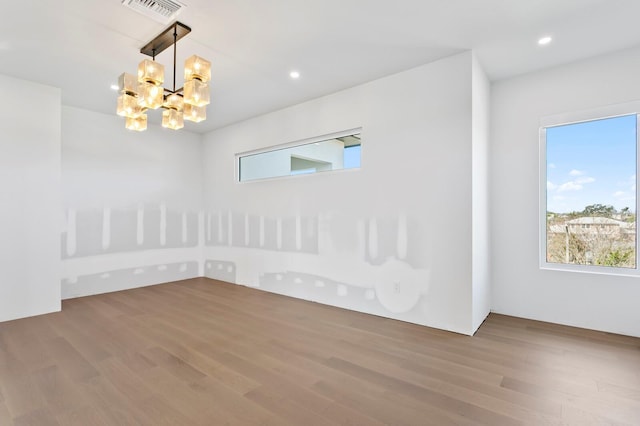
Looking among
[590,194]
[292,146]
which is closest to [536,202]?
[590,194]

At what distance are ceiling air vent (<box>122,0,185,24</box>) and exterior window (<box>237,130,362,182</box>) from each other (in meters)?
2.27

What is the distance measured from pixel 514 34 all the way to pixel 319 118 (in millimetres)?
2357

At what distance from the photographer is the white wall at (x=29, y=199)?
11.9ft

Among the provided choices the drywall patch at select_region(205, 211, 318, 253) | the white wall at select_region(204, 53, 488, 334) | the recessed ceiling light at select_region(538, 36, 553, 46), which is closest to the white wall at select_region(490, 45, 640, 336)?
the recessed ceiling light at select_region(538, 36, 553, 46)

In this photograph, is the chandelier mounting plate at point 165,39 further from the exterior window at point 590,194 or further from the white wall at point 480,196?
the exterior window at point 590,194

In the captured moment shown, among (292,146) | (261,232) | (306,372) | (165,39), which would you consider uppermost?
(165,39)

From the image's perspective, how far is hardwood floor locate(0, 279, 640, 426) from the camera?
6.16ft

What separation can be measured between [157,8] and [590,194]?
453 cm

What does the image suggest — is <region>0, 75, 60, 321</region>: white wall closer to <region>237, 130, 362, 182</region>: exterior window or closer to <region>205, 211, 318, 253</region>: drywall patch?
<region>205, 211, 318, 253</region>: drywall patch

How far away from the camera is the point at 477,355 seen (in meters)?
2.63

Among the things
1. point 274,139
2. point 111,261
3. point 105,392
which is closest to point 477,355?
point 105,392

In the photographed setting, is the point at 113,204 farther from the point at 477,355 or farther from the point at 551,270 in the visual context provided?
the point at 551,270

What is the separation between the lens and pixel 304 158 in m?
4.64

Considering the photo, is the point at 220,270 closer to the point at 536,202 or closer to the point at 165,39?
the point at 165,39
